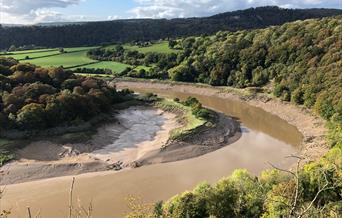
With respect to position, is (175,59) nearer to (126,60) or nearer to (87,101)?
(126,60)

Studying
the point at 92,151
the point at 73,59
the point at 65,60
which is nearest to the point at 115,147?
the point at 92,151

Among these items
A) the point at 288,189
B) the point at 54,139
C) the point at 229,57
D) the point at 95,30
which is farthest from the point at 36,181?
the point at 95,30

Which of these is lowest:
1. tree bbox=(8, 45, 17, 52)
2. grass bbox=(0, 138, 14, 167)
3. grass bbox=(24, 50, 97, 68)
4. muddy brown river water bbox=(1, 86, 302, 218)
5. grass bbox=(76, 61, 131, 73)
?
muddy brown river water bbox=(1, 86, 302, 218)

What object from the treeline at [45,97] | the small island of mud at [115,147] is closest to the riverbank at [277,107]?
the small island of mud at [115,147]

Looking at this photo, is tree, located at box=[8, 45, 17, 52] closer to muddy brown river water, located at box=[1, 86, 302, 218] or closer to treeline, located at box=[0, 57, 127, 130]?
treeline, located at box=[0, 57, 127, 130]

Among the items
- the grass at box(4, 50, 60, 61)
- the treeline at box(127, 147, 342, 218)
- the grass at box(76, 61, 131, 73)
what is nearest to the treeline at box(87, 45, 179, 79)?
the grass at box(76, 61, 131, 73)
